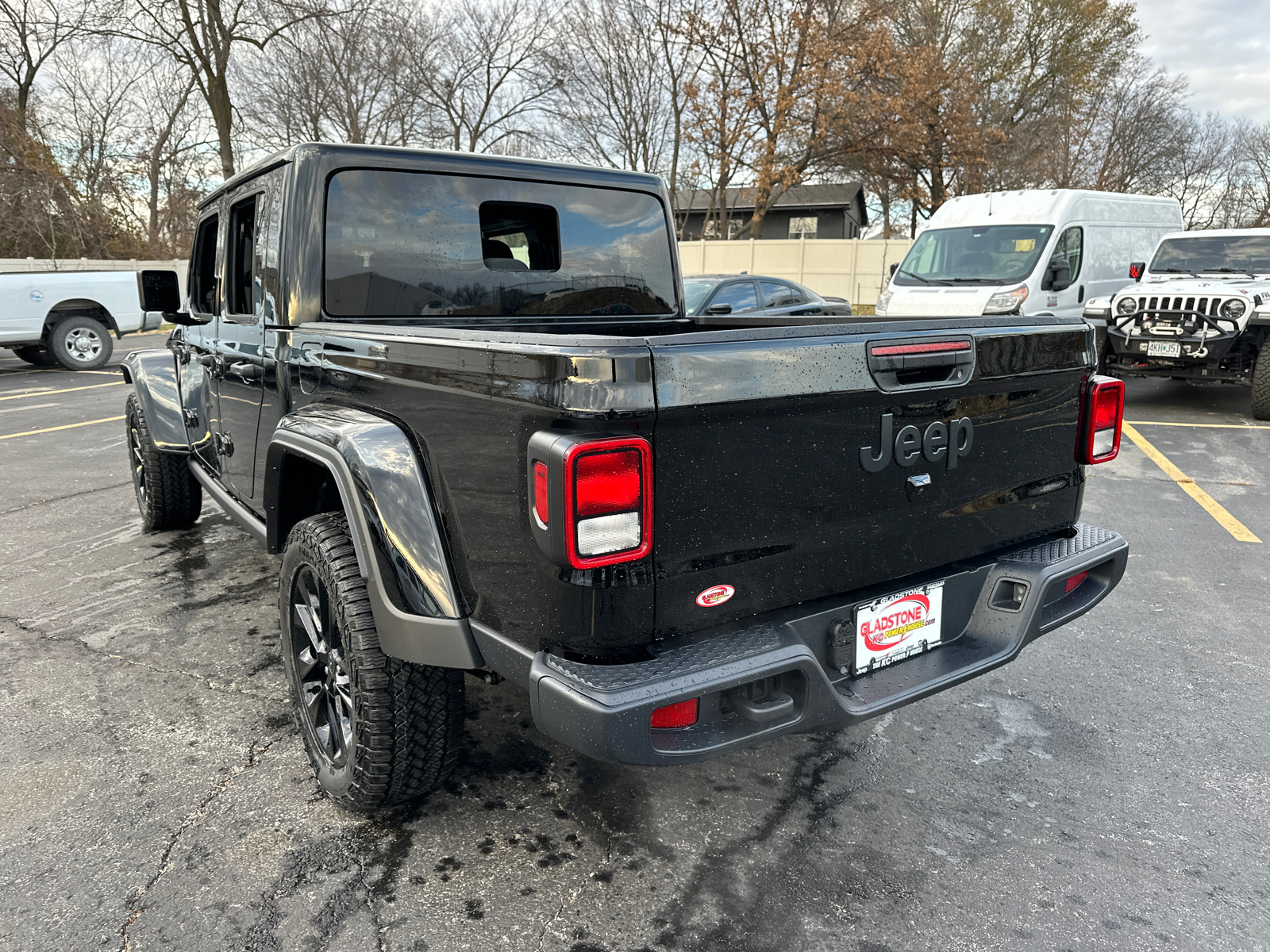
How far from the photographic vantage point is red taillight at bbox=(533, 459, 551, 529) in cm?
181

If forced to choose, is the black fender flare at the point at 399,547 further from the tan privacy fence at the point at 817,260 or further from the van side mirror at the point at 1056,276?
the tan privacy fence at the point at 817,260

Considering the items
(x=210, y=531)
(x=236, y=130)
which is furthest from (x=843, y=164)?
(x=210, y=531)

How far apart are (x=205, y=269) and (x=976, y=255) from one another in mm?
10524

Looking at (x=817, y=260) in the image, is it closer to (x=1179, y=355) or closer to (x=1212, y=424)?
(x=1179, y=355)

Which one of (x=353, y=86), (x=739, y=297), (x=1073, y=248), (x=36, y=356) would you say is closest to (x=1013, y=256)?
(x=1073, y=248)

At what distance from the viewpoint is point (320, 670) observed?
8.89 feet

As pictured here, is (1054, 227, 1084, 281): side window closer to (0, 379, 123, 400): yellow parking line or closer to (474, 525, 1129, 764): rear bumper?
(474, 525, 1129, 764): rear bumper

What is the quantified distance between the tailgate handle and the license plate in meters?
0.56

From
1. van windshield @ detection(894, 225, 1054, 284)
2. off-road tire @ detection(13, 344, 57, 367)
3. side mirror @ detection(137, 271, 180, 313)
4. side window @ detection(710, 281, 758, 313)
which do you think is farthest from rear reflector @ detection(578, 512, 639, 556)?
off-road tire @ detection(13, 344, 57, 367)

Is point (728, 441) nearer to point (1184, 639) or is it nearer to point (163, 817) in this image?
point (163, 817)

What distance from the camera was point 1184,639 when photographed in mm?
3789

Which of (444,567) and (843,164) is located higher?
(843,164)

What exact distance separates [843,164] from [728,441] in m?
31.5

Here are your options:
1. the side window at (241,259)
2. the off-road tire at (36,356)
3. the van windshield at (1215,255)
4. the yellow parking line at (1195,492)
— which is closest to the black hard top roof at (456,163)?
the side window at (241,259)
